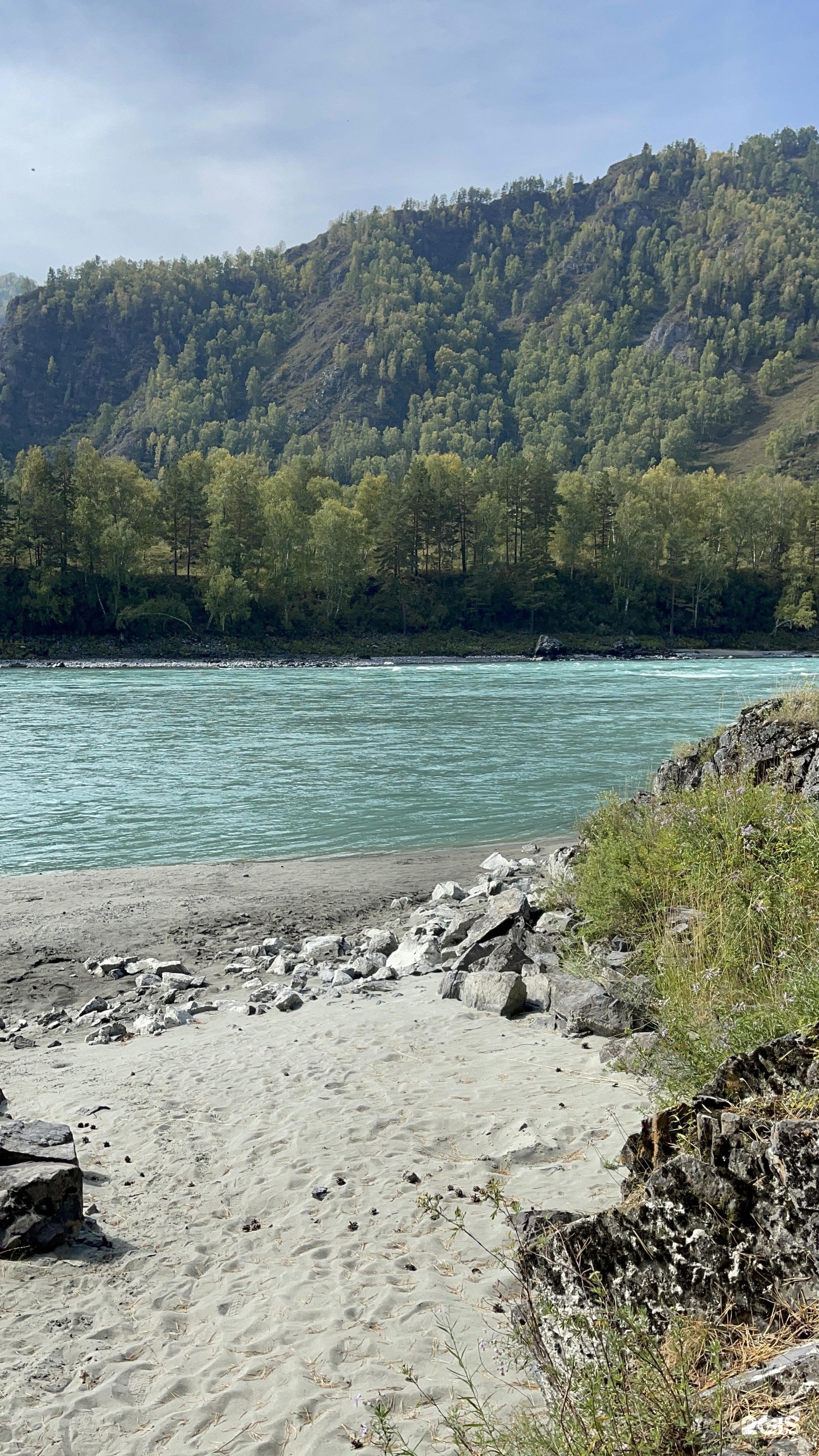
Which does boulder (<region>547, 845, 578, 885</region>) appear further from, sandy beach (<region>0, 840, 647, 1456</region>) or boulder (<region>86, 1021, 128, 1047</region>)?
boulder (<region>86, 1021, 128, 1047</region>)

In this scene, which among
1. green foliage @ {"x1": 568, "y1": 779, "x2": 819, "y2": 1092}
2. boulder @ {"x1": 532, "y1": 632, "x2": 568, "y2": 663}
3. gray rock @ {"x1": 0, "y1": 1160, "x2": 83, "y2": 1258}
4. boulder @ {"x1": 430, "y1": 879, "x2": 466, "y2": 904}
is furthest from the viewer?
boulder @ {"x1": 532, "y1": 632, "x2": 568, "y2": 663}

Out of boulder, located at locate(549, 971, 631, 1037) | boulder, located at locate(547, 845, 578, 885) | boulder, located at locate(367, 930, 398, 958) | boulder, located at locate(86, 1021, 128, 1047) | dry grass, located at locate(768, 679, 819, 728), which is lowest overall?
boulder, located at locate(86, 1021, 128, 1047)

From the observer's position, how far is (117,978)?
37.8 ft

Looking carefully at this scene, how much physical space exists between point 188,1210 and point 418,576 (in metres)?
109

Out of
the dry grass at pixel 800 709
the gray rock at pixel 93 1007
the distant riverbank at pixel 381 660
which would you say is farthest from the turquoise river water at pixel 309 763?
the distant riverbank at pixel 381 660

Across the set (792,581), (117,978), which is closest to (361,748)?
(117,978)

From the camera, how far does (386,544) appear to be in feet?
354

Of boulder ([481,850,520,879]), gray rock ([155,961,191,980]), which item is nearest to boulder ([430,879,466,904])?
boulder ([481,850,520,879])

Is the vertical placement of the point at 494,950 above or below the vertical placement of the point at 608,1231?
below

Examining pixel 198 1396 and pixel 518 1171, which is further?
pixel 518 1171

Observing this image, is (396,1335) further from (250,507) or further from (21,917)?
(250,507)

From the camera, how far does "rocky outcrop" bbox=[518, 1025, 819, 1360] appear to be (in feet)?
11.1

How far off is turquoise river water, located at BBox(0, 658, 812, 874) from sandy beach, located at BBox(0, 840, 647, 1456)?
26.3 ft

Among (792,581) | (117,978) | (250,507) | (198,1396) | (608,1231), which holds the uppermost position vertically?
(250,507)
